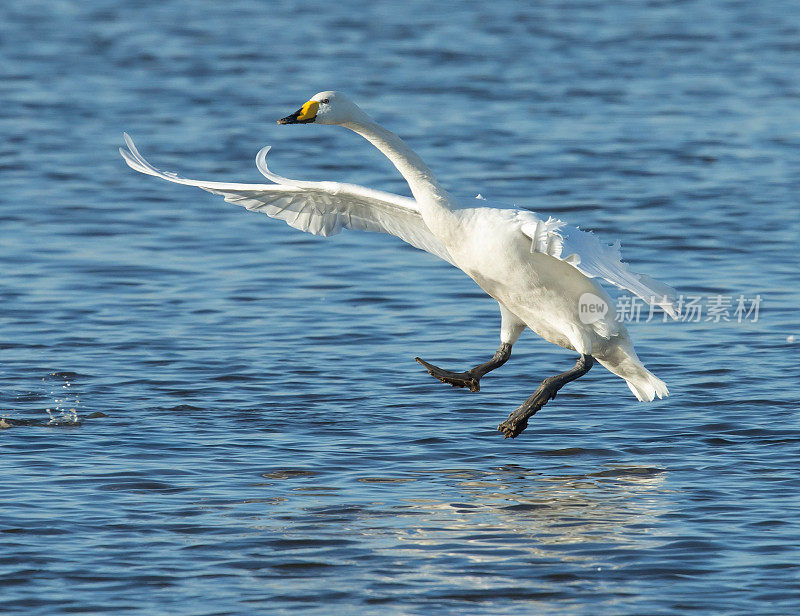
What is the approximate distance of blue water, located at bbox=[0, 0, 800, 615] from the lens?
8.91m

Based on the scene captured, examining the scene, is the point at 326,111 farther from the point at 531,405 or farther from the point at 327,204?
the point at 531,405

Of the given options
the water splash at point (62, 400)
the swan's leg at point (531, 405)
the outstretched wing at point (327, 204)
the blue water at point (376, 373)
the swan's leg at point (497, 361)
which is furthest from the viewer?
the water splash at point (62, 400)

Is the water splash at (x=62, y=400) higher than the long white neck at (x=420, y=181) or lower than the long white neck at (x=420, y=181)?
lower

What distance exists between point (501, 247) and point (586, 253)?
69 centimetres

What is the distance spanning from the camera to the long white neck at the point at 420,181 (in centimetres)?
1059

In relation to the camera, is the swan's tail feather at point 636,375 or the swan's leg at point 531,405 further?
the swan's tail feather at point 636,375

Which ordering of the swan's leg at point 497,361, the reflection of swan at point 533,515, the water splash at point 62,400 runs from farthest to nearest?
the water splash at point 62,400 → the swan's leg at point 497,361 → the reflection of swan at point 533,515

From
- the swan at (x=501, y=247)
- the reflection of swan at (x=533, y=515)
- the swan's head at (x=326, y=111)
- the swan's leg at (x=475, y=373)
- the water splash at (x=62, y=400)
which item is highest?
the swan's head at (x=326, y=111)

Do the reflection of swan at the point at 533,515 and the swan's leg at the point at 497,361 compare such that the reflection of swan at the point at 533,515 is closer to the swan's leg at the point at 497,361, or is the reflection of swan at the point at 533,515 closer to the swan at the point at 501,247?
the swan at the point at 501,247

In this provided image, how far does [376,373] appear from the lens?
13.3 m

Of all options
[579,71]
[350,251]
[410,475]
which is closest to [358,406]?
[410,475]

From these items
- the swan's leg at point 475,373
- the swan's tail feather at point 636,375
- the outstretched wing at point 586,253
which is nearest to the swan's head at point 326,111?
the outstretched wing at point 586,253

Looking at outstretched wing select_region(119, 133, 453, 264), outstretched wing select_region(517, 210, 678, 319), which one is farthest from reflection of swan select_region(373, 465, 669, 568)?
outstretched wing select_region(119, 133, 453, 264)

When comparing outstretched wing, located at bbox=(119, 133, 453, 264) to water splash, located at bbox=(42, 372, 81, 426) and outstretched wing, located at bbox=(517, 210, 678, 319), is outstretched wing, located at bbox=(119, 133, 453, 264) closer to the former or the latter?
outstretched wing, located at bbox=(517, 210, 678, 319)
